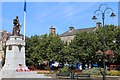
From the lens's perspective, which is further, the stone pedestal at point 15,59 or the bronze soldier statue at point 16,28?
the bronze soldier statue at point 16,28

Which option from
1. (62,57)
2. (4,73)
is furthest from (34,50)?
(4,73)

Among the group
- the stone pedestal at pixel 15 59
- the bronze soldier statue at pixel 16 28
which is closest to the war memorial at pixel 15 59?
the stone pedestal at pixel 15 59

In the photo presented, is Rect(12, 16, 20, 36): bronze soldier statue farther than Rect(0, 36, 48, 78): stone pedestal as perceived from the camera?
Yes

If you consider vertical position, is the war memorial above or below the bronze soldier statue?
below

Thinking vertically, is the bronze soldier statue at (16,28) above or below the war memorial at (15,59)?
above

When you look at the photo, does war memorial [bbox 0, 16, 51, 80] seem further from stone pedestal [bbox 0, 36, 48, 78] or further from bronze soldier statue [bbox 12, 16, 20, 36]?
bronze soldier statue [bbox 12, 16, 20, 36]

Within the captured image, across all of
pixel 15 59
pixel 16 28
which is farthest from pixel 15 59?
pixel 16 28

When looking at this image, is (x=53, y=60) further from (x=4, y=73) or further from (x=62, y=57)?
(x=4, y=73)

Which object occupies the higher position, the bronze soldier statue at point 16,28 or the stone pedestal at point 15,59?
the bronze soldier statue at point 16,28

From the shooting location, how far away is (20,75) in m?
33.8

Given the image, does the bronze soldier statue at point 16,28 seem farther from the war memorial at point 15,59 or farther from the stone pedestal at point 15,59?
the stone pedestal at point 15,59

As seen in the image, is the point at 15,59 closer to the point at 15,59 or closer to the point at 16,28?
the point at 15,59

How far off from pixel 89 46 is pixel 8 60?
27628 millimetres

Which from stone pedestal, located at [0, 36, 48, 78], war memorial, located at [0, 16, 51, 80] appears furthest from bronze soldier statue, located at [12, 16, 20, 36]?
stone pedestal, located at [0, 36, 48, 78]
